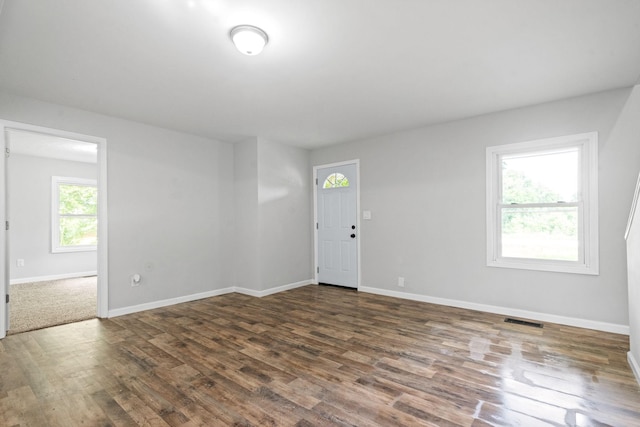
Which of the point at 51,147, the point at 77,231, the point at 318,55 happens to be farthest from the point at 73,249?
the point at 318,55

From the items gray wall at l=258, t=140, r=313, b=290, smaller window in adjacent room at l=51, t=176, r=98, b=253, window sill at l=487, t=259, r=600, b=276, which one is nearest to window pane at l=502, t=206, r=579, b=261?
window sill at l=487, t=259, r=600, b=276

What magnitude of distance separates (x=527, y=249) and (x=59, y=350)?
5.10 m

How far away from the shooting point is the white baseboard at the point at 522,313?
3295mm

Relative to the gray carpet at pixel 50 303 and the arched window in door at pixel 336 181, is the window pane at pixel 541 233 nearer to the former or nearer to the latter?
the arched window in door at pixel 336 181

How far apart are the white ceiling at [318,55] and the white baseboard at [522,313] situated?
243 cm

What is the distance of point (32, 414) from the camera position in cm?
199

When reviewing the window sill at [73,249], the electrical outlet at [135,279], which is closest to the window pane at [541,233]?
the electrical outlet at [135,279]

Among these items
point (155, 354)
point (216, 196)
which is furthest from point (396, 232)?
point (155, 354)

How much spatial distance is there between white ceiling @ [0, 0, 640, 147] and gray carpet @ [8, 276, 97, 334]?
8.43ft

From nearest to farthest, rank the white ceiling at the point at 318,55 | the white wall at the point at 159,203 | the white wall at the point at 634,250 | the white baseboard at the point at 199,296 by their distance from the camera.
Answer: the white ceiling at the point at 318,55 → the white wall at the point at 634,250 → the white wall at the point at 159,203 → the white baseboard at the point at 199,296

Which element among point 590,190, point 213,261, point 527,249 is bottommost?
point 213,261

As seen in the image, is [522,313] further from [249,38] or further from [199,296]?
[199,296]

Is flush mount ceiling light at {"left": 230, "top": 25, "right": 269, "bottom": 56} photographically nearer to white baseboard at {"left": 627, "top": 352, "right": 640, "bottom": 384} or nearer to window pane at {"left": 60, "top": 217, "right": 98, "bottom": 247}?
white baseboard at {"left": 627, "top": 352, "right": 640, "bottom": 384}

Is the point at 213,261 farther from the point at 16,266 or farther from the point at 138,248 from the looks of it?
the point at 16,266
